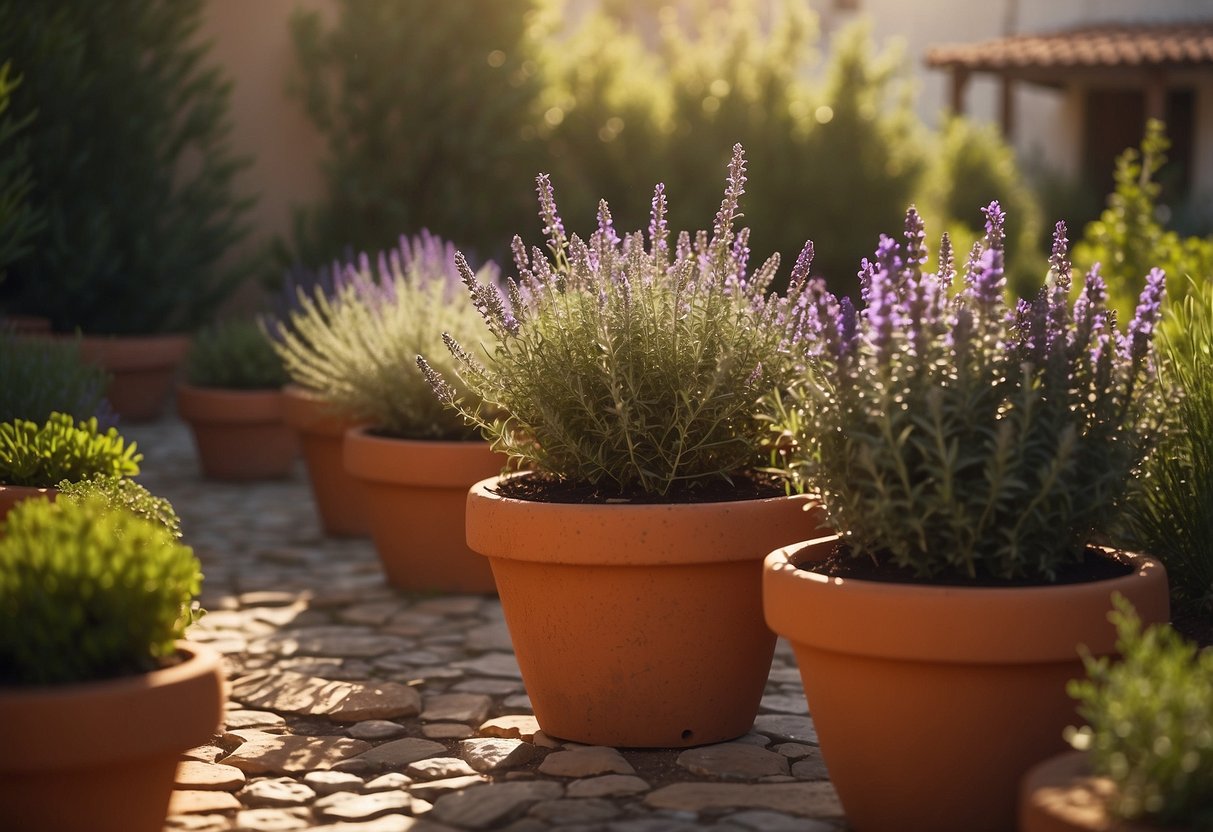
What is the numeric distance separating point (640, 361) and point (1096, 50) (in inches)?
608

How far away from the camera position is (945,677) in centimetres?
286

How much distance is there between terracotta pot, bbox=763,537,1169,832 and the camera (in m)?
2.80

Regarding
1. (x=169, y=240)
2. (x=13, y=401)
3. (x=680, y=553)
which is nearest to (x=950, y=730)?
(x=680, y=553)

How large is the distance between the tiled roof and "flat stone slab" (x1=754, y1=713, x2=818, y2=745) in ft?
47.7

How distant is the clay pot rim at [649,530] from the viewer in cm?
349

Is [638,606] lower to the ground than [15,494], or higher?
lower

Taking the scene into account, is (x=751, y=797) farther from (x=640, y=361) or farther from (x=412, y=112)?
(x=412, y=112)

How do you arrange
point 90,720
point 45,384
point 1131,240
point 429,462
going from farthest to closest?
point 1131,240 < point 429,462 < point 45,384 < point 90,720

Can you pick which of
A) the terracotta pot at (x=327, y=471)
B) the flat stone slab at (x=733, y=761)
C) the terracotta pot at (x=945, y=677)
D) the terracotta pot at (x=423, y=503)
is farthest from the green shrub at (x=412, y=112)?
the terracotta pot at (x=945, y=677)

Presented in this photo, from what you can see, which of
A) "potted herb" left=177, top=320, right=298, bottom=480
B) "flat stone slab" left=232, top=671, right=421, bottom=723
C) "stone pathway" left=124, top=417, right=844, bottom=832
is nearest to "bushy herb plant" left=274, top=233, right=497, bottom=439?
"stone pathway" left=124, top=417, right=844, bottom=832

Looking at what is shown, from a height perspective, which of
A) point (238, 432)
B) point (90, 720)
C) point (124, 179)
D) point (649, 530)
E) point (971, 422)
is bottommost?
point (238, 432)

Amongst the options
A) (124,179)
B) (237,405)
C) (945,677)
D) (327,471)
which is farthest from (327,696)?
(124,179)

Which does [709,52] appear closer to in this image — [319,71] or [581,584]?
[319,71]

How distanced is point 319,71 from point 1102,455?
8.50 meters
